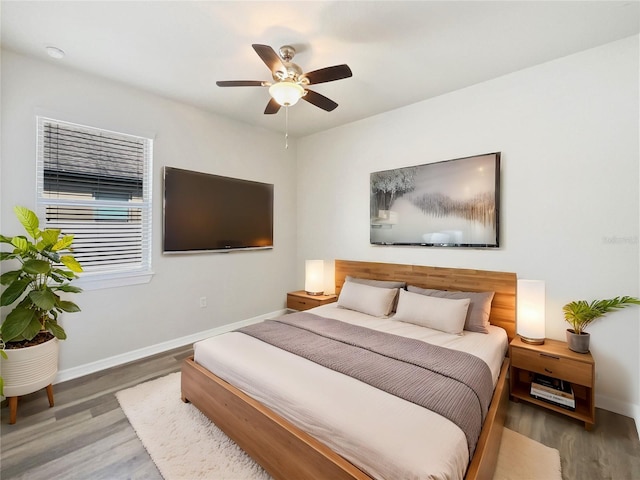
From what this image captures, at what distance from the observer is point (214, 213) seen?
12.1 feet

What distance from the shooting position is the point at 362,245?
12.8 feet

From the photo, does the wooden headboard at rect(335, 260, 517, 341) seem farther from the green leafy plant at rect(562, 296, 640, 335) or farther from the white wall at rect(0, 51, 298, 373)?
the white wall at rect(0, 51, 298, 373)

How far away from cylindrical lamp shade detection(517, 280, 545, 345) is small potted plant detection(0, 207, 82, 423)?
145 inches

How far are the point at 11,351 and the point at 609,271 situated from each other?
4531 mm

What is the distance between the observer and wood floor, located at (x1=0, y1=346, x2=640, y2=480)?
169 cm

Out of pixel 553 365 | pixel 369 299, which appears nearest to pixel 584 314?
pixel 553 365

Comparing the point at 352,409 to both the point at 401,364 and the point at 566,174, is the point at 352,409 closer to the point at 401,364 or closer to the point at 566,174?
the point at 401,364

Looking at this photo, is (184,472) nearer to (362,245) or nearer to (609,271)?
(362,245)

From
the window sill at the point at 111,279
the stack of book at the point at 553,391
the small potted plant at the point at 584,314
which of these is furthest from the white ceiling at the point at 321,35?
the stack of book at the point at 553,391

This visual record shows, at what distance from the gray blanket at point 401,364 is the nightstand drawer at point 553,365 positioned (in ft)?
2.01

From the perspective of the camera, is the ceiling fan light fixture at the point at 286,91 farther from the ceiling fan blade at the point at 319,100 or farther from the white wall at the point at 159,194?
the white wall at the point at 159,194

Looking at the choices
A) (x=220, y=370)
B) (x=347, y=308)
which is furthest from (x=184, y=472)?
(x=347, y=308)

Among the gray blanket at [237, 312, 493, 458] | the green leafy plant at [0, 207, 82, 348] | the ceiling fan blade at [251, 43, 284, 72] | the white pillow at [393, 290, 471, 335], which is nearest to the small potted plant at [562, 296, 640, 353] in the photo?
the white pillow at [393, 290, 471, 335]

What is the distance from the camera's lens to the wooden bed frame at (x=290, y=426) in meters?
1.33
